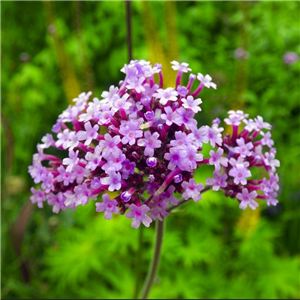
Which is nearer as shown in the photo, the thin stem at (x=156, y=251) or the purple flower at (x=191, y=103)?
the purple flower at (x=191, y=103)

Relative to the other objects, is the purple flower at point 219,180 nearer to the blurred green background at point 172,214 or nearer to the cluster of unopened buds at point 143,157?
the cluster of unopened buds at point 143,157

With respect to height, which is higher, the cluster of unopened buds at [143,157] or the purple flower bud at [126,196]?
the cluster of unopened buds at [143,157]

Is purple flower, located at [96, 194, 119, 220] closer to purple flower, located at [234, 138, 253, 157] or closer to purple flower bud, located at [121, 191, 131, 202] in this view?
purple flower bud, located at [121, 191, 131, 202]

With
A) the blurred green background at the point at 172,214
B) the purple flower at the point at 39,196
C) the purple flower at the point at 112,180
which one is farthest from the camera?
the blurred green background at the point at 172,214

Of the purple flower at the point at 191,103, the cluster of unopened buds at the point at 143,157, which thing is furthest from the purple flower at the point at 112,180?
the purple flower at the point at 191,103

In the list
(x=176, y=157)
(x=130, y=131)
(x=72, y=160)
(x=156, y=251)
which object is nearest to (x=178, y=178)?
(x=176, y=157)

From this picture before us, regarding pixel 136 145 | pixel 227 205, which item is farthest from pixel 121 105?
pixel 227 205
